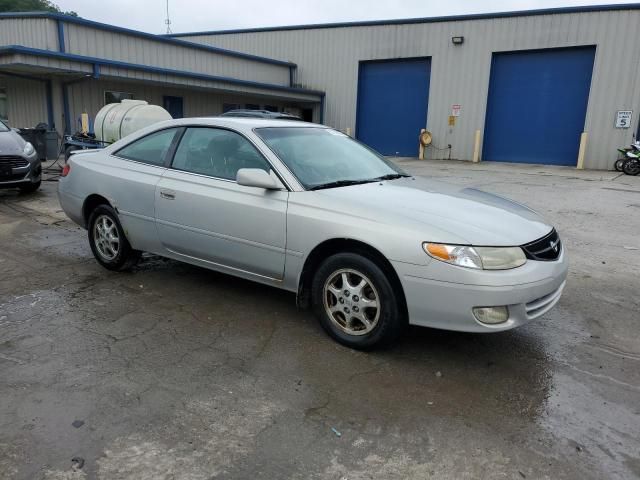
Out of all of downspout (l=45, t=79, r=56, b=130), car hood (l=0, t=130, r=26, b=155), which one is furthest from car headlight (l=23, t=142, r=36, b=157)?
downspout (l=45, t=79, r=56, b=130)

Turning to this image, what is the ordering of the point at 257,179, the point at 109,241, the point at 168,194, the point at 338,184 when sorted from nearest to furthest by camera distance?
the point at 257,179
the point at 338,184
the point at 168,194
the point at 109,241

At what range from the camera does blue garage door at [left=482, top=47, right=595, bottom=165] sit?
62.5ft

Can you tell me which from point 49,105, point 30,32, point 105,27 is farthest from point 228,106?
point 30,32

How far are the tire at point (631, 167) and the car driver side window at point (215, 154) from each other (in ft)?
53.7

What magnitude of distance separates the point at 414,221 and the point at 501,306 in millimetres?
742

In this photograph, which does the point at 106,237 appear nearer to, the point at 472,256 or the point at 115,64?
the point at 472,256

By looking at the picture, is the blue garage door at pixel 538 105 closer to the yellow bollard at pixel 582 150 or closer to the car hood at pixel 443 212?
the yellow bollard at pixel 582 150

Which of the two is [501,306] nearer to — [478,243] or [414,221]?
[478,243]

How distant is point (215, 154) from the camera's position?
4.41 meters

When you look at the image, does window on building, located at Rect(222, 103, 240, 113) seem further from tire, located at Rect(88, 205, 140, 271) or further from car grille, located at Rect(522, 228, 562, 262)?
car grille, located at Rect(522, 228, 562, 262)

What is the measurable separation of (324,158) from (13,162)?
23.7 ft

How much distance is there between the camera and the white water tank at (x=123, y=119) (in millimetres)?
12383

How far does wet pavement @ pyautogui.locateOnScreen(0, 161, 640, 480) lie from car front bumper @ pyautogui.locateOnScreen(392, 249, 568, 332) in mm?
395

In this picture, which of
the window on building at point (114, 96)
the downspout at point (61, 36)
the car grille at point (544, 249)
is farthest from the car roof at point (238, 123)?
the window on building at point (114, 96)
